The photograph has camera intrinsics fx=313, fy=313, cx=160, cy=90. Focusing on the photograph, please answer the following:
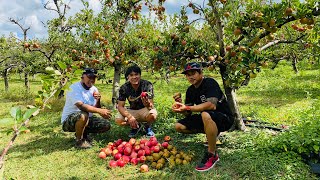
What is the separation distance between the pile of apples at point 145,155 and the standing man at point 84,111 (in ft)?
1.99

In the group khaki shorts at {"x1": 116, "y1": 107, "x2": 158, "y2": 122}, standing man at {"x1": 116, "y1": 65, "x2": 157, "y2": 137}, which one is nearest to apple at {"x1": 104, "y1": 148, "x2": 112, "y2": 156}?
standing man at {"x1": 116, "y1": 65, "x2": 157, "y2": 137}

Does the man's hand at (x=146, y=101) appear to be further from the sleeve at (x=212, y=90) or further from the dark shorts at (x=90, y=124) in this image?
the sleeve at (x=212, y=90)

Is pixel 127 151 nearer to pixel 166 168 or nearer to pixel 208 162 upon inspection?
pixel 166 168

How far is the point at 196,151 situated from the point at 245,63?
5.35ft

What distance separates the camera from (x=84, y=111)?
5590mm

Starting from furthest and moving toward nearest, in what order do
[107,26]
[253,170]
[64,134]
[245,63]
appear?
[107,26], [64,134], [245,63], [253,170]

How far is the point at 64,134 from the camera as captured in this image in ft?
22.5

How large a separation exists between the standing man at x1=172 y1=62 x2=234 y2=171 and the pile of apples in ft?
1.23

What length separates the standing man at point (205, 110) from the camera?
4.48 m

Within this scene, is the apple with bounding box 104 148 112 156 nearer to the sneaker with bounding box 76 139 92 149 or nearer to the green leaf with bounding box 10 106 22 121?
the sneaker with bounding box 76 139 92 149

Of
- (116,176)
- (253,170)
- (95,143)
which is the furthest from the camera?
(95,143)

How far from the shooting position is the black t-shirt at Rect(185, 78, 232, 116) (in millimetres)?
4711

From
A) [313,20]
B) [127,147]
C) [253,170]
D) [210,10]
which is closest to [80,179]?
[127,147]

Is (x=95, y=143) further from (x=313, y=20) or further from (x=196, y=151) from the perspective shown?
(x=313, y=20)
